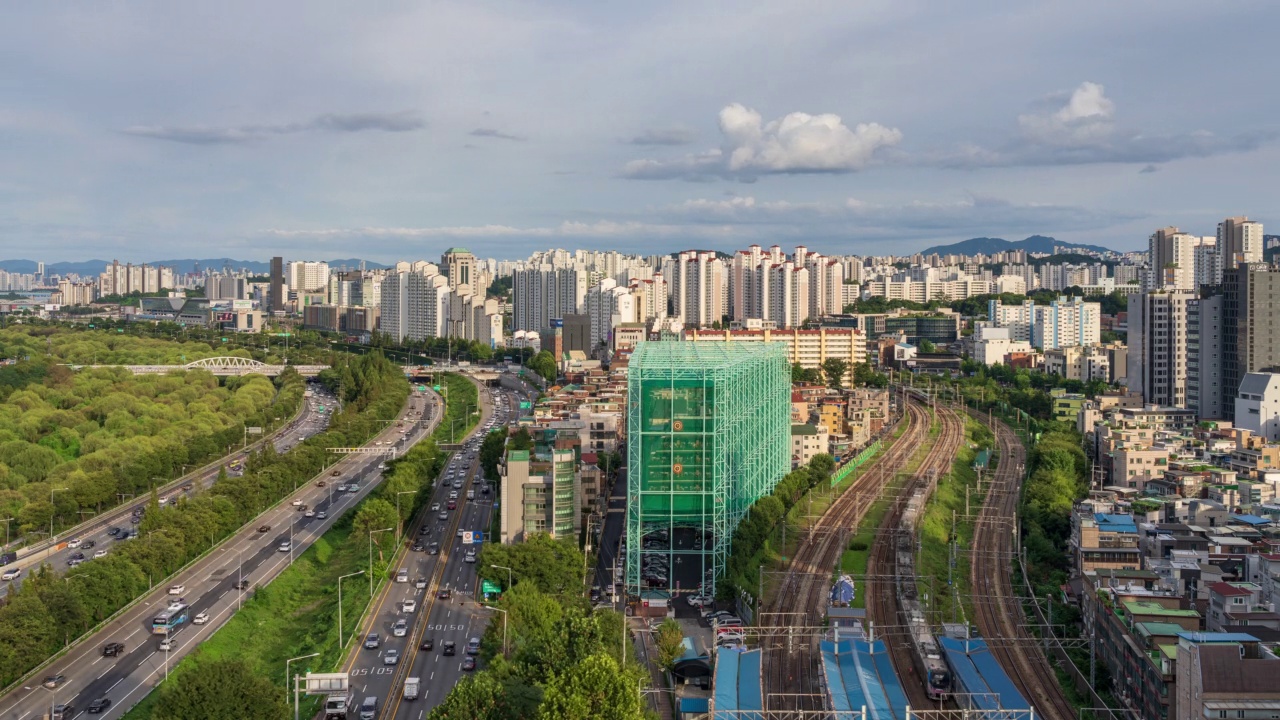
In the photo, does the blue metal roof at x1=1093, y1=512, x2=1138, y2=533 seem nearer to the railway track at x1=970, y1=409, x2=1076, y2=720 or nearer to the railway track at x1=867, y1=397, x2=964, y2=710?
the railway track at x1=970, y1=409, x2=1076, y2=720

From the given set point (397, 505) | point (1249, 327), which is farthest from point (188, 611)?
point (1249, 327)

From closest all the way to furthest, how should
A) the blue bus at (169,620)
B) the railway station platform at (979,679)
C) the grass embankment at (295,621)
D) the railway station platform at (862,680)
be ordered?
the railway station platform at (862,680) → the railway station platform at (979,679) → the grass embankment at (295,621) → the blue bus at (169,620)

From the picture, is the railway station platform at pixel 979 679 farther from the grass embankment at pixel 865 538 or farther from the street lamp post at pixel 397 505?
the street lamp post at pixel 397 505

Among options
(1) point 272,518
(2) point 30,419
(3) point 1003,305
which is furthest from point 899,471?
(3) point 1003,305

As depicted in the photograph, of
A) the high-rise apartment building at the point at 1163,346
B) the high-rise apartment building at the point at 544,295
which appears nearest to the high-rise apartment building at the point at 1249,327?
the high-rise apartment building at the point at 1163,346

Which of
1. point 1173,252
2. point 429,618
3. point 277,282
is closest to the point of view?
point 429,618

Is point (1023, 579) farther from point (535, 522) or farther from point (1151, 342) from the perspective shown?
Result: point (1151, 342)

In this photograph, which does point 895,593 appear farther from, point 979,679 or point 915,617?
point 979,679
